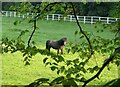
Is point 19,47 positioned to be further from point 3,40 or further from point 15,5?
point 15,5

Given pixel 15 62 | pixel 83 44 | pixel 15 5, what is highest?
pixel 15 5

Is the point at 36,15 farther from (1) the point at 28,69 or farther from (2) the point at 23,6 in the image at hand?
(1) the point at 28,69

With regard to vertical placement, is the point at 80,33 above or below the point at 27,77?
above

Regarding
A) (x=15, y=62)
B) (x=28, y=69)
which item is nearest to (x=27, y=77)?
(x=28, y=69)

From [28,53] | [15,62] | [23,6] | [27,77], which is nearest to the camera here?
[28,53]

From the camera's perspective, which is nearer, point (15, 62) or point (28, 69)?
point (28, 69)

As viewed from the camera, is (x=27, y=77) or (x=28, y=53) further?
(x=27, y=77)

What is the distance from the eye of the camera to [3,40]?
0.73m

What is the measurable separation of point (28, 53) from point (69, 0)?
0.90ft

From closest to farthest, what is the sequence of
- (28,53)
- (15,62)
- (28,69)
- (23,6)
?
(28,53) < (23,6) < (28,69) < (15,62)

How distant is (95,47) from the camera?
82 centimetres

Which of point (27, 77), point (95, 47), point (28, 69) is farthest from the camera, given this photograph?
point (28, 69)

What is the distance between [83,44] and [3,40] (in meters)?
0.29

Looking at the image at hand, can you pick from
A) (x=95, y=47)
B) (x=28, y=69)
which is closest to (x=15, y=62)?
(x=28, y=69)
